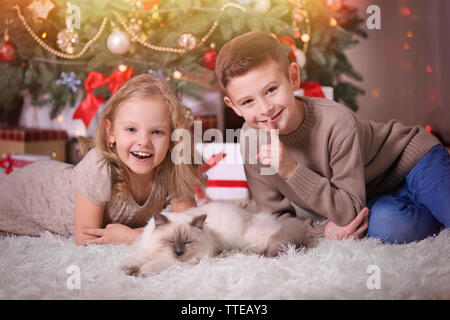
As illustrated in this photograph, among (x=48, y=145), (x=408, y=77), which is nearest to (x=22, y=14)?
(x=48, y=145)

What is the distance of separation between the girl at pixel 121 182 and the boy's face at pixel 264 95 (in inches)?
6.8

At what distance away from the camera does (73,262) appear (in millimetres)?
889

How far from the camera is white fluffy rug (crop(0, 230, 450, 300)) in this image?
718 millimetres

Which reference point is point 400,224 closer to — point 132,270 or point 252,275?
point 252,275

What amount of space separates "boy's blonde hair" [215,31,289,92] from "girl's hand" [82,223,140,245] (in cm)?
43

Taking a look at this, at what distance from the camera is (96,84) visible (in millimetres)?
1547

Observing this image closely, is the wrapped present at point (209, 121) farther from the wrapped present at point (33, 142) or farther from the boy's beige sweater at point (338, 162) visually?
the wrapped present at point (33, 142)

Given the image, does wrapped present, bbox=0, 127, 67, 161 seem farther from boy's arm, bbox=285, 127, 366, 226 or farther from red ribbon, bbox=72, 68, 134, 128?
boy's arm, bbox=285, 127, 366, 226

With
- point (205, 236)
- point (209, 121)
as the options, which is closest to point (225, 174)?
point (209, 121)

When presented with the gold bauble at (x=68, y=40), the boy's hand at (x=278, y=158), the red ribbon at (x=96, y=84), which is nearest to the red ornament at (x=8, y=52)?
the gold bauble at (x=68, y=40)

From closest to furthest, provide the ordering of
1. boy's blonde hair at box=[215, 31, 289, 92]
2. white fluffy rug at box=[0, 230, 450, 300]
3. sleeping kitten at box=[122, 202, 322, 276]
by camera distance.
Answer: white fluffy rug at box=[0, 230, 450, 300], sleeping kitten at box=[122, 202, 322, 276], boy's blonde hair at box=[215, 31, 289, 92]

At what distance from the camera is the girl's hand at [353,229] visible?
3.32ft

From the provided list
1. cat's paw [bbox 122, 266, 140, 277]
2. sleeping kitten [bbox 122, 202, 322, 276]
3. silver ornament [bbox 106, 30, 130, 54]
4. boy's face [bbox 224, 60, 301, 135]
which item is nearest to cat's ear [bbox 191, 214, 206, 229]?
sleeping kitten [bbox 122, 202, 322, 276]

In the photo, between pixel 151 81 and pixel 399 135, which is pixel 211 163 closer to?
pixel 151 81
